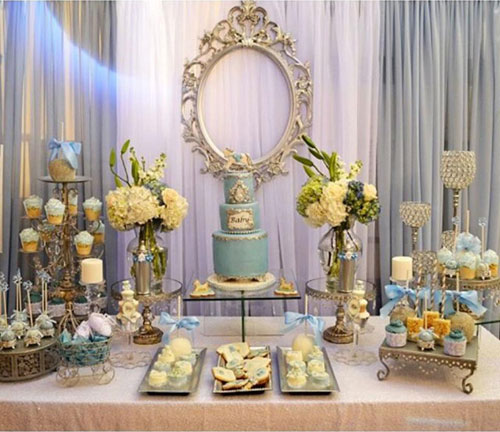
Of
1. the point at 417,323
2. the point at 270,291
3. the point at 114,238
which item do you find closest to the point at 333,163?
the point at 270,291

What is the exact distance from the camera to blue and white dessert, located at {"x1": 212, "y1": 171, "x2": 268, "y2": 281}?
2641 mm

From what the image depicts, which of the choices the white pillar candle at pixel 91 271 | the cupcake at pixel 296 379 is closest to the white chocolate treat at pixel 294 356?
the cupcake at pixel 296 379

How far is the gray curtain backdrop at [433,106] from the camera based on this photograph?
10.2ft

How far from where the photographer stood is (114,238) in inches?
127

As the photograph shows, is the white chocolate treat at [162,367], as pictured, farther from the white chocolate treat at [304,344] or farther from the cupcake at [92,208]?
the cupcake at [92,208]

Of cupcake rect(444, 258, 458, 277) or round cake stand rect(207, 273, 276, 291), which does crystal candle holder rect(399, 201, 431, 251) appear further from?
round cake stand rect(207, 273, 276, 291)

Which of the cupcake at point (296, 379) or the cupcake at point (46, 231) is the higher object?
the cupcake at point (46, 231)

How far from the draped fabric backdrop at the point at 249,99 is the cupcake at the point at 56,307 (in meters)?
0.45

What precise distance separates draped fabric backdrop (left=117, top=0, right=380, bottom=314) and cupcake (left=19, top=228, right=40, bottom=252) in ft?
1.61

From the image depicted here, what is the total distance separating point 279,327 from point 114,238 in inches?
42.3

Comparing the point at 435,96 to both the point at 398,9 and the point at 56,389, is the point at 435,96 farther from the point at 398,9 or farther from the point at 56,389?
the point at 56,389

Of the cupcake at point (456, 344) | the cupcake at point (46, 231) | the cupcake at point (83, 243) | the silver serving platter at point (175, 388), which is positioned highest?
the cupcake at point (46, 231)

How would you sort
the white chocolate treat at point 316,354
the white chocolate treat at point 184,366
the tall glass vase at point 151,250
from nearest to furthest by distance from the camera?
the white chocolate treat at point 184,366 < the white chocolate treat at point 316,354 < the tall glass vase at point 151,250

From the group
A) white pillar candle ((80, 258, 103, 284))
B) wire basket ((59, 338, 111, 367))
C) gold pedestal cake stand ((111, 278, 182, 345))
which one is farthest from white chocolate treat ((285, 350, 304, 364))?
white pillar candle ((80, 258, 103, 284))
